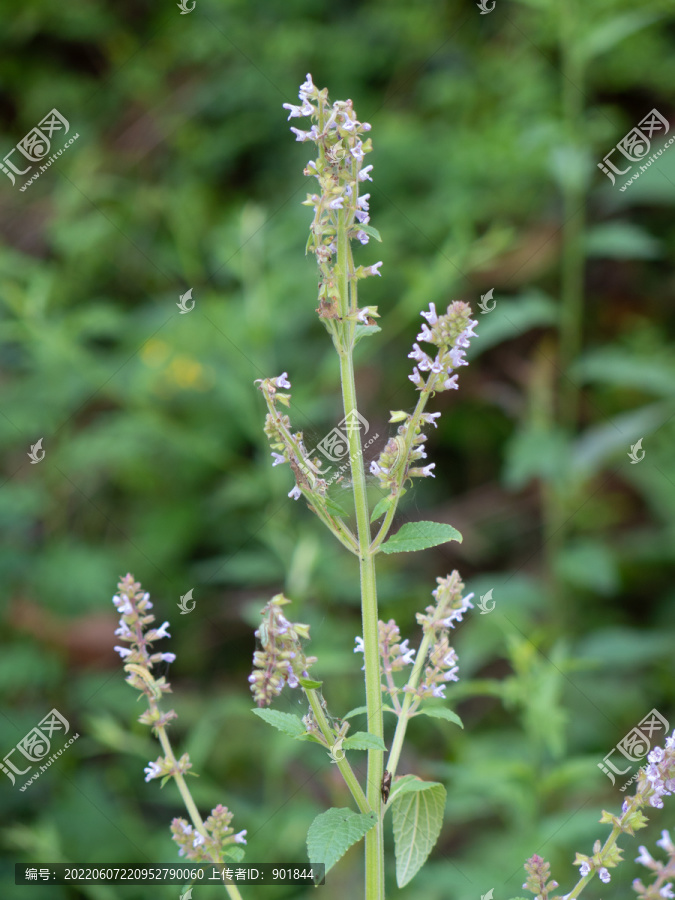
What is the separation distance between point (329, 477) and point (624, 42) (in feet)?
15.2

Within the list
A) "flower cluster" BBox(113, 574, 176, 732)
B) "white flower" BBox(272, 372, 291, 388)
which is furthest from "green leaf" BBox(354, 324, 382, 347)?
"flower cluster" BBox(113, 574, 176, 732)

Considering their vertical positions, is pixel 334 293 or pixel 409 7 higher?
pixel 409 7

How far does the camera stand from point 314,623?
11.0 feet

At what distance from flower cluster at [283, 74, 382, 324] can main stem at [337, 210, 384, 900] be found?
0.02 meters

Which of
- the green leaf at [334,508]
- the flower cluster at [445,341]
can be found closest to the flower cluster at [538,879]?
the green leaf at [334,508]

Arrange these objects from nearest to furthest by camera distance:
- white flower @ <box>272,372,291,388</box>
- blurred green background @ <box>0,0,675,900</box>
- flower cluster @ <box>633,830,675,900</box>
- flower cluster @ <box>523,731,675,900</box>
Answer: flower cluster @ <box>633,830,675,900</box>, flower cluster @ <box>523,731,675,900</box>, white flower @ <box>272,372,291,388</box>, blurred green background @ <box>0,0,675,900</box>

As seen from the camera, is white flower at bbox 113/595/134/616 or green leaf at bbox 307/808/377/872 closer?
green leaf at bbox 307/808/377/872

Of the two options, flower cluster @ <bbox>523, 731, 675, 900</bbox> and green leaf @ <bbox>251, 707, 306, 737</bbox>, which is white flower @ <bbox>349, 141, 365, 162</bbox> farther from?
flower cluster @ <bbox>523, 731, 675, 900</bbox>

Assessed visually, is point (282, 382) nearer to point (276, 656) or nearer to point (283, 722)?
point (276, 656)

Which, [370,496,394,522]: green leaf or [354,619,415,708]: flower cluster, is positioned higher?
[370,496,394,522]: green leaf

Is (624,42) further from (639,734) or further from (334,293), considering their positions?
(334,293)

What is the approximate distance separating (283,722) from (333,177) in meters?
0.88

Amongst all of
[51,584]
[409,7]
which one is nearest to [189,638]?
[51,584]

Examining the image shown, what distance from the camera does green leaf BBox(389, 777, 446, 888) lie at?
1.45 m
